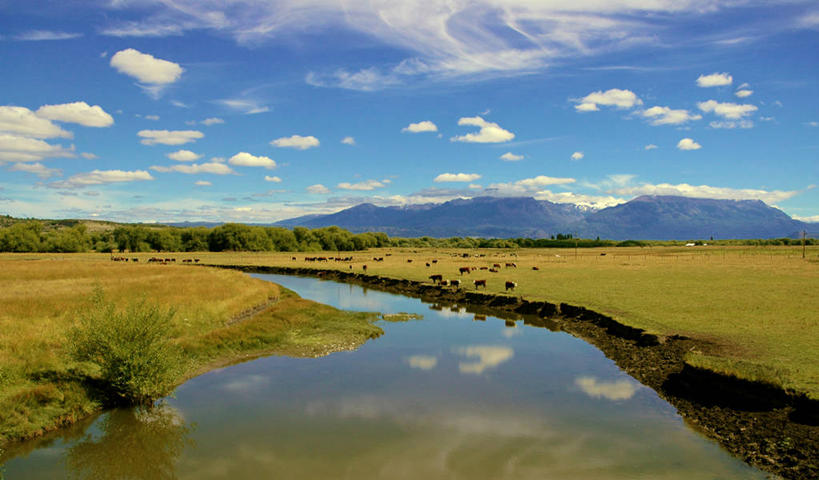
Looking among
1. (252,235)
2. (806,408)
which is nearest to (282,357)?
(806,408)

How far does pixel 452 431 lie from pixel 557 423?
390 cm

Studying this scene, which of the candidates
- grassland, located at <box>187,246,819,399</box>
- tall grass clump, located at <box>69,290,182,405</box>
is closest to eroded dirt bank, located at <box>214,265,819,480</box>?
grassland, located at <box>187,246,819,399</box>

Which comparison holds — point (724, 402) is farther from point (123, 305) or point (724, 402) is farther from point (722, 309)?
point (123, 305)

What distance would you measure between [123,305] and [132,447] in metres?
21.0

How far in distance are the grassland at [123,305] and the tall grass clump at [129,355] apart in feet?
2.27

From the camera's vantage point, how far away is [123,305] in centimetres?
3344

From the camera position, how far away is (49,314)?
92.7ft

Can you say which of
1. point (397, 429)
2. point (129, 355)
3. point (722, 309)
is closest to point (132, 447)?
point (129, 355)

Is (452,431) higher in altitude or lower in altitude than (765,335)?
lower

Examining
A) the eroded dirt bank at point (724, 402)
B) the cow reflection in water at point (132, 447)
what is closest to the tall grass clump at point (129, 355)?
the cow reflection in water at point (132, 447)

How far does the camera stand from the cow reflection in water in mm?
14109

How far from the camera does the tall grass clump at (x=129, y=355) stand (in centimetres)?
1892

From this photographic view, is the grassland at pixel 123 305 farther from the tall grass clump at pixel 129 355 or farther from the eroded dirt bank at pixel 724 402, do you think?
the eroded dirt bank at pixel 724 402

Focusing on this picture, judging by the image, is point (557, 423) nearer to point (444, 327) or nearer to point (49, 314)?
point (444, 327)
